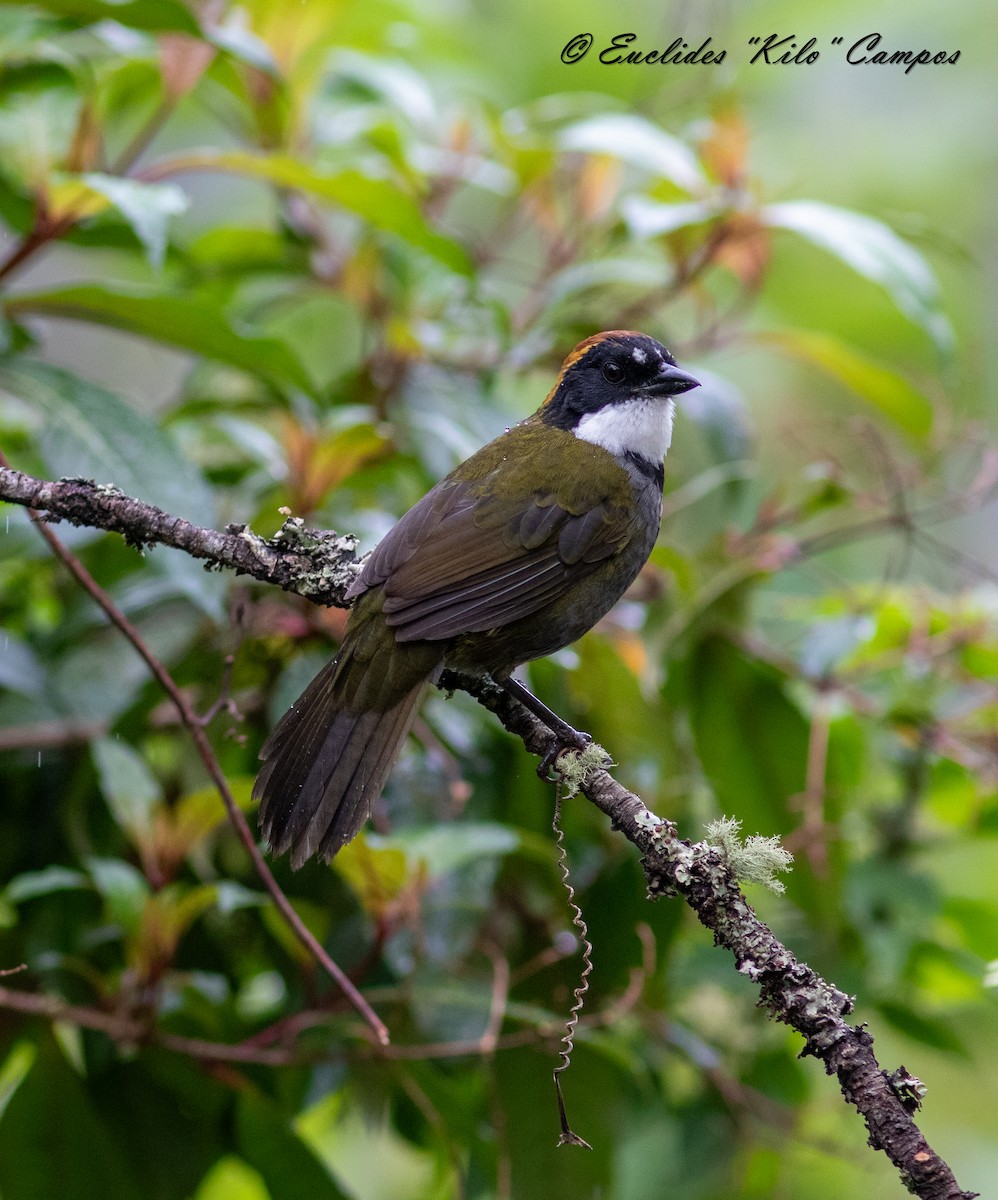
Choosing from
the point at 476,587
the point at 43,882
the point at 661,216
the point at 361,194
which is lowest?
the point at 43,882

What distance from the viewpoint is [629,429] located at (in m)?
3.39

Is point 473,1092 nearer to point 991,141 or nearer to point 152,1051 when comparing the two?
point 152,1051

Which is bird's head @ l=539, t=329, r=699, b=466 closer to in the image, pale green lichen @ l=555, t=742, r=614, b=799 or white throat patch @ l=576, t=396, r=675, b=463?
white throat patch @ l=576, t=396, r=675, b=463

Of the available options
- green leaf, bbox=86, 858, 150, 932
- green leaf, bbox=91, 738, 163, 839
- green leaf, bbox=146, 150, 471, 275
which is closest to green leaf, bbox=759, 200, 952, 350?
green leaf, bbox=146, 150, 471, 275

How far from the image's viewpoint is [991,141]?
756 cm

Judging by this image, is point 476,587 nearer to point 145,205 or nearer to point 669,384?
point 669,384

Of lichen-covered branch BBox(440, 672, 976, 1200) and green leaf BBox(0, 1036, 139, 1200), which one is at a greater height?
lichen-covered branch BBox(440, 672, 976, 1200)

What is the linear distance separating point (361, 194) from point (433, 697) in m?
1.26

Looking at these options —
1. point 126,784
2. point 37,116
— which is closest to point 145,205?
point 37,116

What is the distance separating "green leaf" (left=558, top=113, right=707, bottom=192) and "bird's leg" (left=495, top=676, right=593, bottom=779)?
153cm

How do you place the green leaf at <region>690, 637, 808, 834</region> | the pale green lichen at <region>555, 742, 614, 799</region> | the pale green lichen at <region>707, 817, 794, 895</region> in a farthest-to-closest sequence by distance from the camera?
1. the green leaf at <region>690, 637, 808, 834</region>
2. the pale green lichen at <region>555, 742, 614, 799</region>
3. the pale green lichen at <region>707, 817, 794, 895</region>

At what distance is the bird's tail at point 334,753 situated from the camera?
2521 millimetres

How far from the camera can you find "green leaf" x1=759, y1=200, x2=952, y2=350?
11.3ft

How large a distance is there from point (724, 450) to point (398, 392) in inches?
38.6
